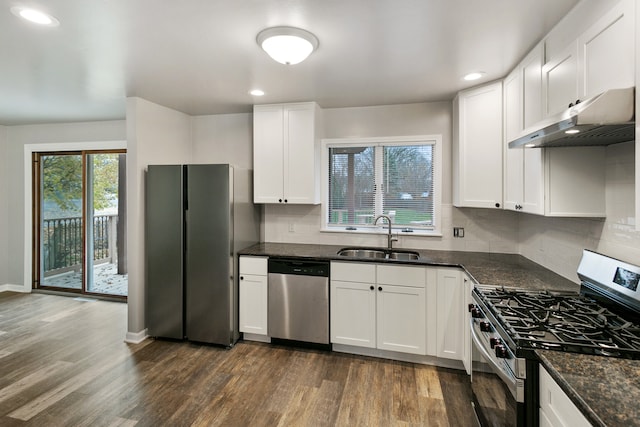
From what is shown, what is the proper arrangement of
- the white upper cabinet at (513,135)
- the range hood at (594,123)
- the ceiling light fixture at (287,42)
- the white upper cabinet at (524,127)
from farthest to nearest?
the white upper cabinet at (513,135), the white upper cabinet at (524,127), the ceiling light fixture at (287,42), the range hood at (594,123)

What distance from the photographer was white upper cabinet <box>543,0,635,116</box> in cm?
128

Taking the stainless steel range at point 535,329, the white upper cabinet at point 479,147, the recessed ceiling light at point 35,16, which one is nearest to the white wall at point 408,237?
the white upper cabinet at point 479,147

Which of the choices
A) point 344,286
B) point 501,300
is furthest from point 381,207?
point 501,300

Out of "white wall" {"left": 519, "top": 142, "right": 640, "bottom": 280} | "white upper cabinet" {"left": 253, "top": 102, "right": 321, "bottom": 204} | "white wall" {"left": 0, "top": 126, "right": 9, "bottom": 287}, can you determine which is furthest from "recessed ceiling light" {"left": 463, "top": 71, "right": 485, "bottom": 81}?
"white wall" {"left": 0, "top": 126, "right": 9, "bottom": 287}

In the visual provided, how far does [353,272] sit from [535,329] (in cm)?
170

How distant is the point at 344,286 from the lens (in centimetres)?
301

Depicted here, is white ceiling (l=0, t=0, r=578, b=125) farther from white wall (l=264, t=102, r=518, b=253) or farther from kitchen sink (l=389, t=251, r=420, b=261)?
kitchen sink (l=389, t=251, r=420, b=261)

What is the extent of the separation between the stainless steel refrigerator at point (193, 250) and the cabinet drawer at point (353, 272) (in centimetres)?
101

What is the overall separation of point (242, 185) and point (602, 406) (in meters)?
3.08

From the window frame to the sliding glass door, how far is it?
9.58 ft

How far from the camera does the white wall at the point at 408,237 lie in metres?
3.23

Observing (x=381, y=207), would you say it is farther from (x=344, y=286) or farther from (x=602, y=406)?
(x=602, y=406)

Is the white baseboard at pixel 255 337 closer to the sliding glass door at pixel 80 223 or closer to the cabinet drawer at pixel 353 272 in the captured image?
the cabinet drawer at pixel 353 272

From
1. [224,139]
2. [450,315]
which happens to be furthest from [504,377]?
[224,139]
